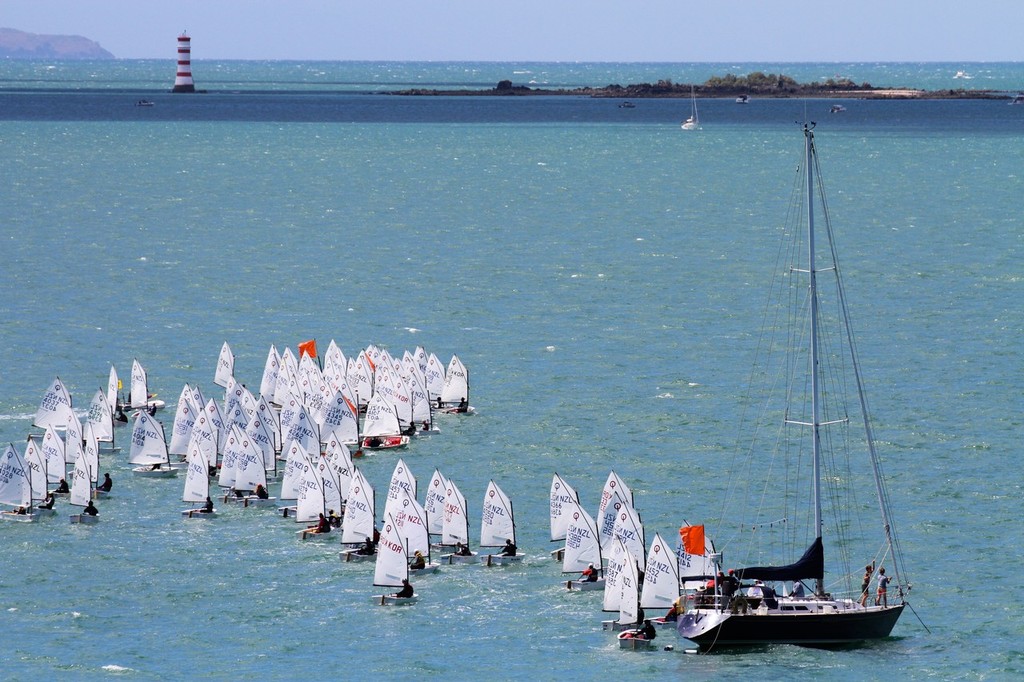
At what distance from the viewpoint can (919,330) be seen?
121 metres

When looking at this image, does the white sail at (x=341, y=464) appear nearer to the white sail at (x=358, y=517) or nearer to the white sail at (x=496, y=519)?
the white sail at (x=358, y=517)

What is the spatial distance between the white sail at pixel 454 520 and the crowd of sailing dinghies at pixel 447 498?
3.4 inches

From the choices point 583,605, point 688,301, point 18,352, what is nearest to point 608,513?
point 583,605

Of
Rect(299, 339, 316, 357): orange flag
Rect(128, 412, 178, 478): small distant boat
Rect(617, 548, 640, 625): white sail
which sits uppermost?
Rect(299, 339, 316, 357): orange flag

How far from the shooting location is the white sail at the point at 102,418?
280ft

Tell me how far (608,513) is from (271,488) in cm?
1718

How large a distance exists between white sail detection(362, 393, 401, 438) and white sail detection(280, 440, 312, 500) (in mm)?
10328

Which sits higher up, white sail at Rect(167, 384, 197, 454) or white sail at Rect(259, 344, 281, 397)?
white sail at Rect(259, 344, 281, 397)

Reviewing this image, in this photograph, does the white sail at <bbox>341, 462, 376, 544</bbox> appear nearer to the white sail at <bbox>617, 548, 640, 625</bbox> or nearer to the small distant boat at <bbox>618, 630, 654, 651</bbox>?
the white sail at <bbox>617, 548, 640, 625</bbox>

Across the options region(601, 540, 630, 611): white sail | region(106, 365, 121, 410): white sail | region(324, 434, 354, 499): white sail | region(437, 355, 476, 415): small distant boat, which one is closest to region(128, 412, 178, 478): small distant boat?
region(106, 365, 121, 410): white sail

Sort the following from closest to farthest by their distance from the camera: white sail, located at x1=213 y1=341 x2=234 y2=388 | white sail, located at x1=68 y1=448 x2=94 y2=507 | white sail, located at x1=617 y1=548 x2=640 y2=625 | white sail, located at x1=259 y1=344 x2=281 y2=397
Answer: white sail, located at x1=617 y1=548 x2=640 y2=625 < white sail, located at x1=68 y1=448 x2=94 y2=507 < white sail, located at x1=259 y1=344 x2=281 y2=397 < white sail, located at x1=213 y1=341 x2=234 y2=388

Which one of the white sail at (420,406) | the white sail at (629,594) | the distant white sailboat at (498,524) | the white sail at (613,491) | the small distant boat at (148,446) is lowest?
the white sail at (629,594)

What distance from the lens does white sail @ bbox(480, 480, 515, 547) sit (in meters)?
69.1

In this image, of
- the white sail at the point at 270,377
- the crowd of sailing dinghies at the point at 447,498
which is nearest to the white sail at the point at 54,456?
the crowd of sailing dinghies at the point at 447,498
